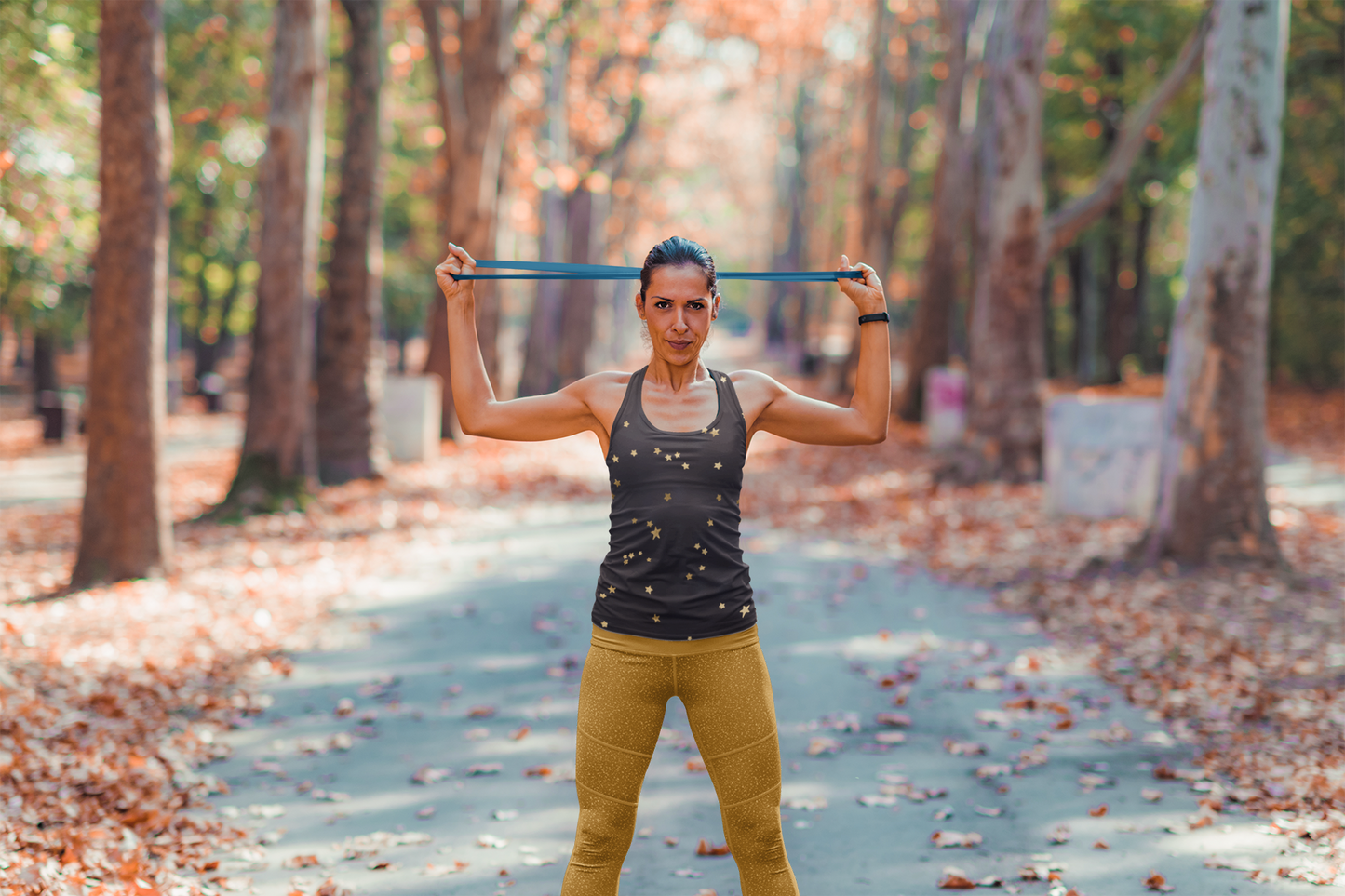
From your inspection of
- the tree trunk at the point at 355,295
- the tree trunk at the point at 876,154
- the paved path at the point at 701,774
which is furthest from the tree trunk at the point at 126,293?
the tree trunk at the point at 876,154

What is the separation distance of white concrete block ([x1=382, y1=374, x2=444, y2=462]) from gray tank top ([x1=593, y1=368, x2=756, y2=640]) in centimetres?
1487

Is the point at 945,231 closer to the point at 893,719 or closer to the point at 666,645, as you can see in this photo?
the point at 893,719

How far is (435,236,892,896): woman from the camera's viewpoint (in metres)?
3.04

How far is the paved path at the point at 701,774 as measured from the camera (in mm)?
4438

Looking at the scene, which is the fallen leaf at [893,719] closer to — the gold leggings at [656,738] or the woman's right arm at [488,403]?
the gold leggings at [656,738]

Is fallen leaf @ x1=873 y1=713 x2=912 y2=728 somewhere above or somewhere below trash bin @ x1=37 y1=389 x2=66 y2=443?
below

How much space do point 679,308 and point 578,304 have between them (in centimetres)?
2561

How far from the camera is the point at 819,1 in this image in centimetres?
2789

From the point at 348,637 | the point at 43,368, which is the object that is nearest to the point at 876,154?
the point at 43,368

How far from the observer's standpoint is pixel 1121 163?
1391 centimetres

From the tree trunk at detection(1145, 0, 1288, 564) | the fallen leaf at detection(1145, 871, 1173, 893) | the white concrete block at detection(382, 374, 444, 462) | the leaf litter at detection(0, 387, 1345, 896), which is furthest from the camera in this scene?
the white concrete block at detection(382, 374, 444, 462)

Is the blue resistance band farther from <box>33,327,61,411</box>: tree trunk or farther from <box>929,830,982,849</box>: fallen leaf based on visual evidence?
<box>33,327,61,411</box>: tree trunk

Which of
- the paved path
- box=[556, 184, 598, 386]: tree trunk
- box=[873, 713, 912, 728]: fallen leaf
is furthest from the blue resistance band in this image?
box=[556, 184, 598, 386]: tree trunk

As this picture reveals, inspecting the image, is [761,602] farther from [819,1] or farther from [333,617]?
[819,1]
